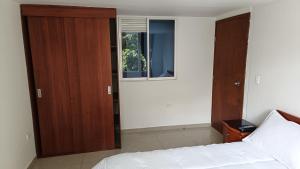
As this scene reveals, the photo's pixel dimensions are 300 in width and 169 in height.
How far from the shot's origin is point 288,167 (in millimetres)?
1789

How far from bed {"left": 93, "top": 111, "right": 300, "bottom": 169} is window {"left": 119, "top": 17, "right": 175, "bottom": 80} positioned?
6.59 ft

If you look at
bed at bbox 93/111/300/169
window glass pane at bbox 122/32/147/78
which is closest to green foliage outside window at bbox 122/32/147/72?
window glass pane at bbox 122/32/147/78

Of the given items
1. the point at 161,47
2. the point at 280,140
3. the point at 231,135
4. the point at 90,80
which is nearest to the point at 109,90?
the point at 90,80

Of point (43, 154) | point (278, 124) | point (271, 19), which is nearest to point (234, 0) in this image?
point (271, 19)

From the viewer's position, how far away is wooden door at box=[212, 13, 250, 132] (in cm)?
315

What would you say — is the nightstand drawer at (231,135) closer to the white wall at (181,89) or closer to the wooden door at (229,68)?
the wooden door at (229,68)

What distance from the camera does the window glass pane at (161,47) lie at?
149 inches

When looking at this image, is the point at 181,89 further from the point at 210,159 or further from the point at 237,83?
the point at 210,159

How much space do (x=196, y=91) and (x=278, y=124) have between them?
6.53ft

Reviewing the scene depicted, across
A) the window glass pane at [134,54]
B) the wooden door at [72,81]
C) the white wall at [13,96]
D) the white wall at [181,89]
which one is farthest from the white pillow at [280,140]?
the white wall at [13,96]

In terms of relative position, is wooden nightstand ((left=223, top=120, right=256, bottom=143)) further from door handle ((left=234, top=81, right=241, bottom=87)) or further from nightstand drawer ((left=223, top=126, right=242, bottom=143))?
door handle ((left=234, top=81, right=241, bottom=87))

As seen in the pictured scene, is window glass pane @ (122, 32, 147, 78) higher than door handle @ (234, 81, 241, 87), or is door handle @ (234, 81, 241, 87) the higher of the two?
window glass pane @ (122, 32, 147, 78)

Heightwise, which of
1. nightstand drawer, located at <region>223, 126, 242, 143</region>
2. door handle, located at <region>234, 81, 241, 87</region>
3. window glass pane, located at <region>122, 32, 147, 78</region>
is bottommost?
nightstand drawer, located at <region>223, 126, 242, 143</region>

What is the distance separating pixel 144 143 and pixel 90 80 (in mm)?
1422
